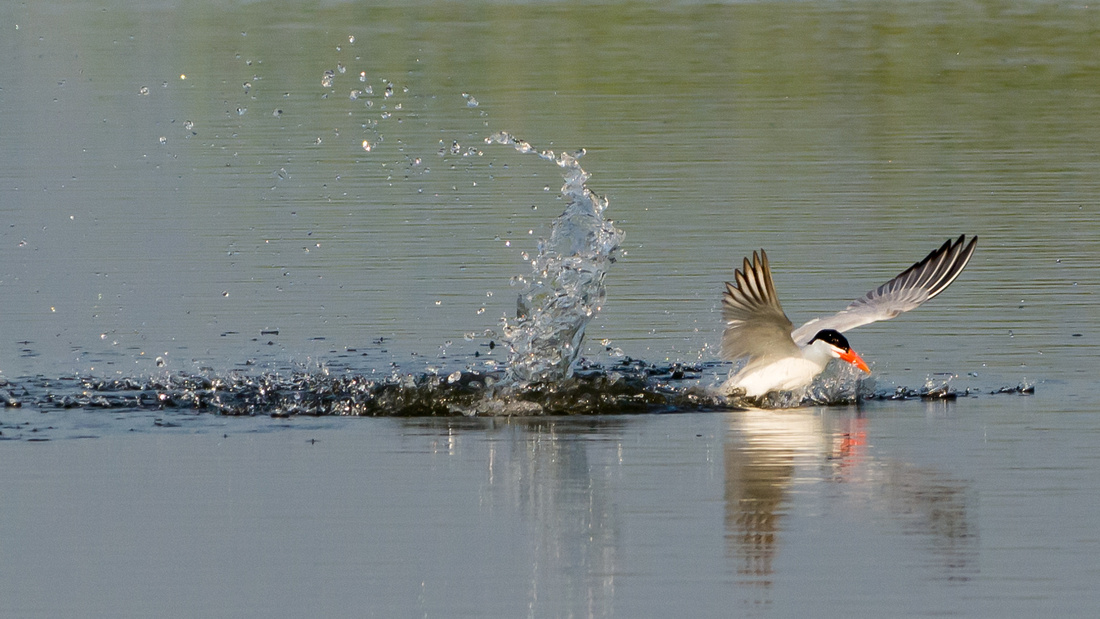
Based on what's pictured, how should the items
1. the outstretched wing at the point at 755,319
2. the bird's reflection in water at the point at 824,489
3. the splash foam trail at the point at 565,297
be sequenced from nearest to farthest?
the bird's reflection in water at the point at 824,489
the outstretched wing at the point at 755,319
the splash foam trail at the point at 565,297

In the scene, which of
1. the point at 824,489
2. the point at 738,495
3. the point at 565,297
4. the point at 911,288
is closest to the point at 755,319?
the point at 565,297

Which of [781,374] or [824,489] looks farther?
[781,374]

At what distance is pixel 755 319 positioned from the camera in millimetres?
13414

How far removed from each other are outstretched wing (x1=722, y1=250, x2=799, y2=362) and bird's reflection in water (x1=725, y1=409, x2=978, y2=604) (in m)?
0.52

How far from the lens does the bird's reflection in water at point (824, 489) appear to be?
966 cm

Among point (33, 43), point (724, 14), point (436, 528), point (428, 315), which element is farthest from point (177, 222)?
point (724, 14)

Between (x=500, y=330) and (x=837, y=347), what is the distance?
3.15 m

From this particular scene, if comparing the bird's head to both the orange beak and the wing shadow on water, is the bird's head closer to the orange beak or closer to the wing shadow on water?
the orange beak

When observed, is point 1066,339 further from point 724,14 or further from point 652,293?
point 724,14

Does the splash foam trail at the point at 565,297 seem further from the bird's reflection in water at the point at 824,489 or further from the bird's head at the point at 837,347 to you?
the bird's head at the point at 837,347

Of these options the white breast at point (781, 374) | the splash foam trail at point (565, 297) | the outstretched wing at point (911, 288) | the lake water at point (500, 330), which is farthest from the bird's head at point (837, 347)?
the splash foam trail at point (565, 297)

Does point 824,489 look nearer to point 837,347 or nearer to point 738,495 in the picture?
point 738,495

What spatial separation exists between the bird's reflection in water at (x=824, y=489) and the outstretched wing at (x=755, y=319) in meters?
0.52

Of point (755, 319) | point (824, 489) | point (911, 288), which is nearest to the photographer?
point (824, 489)
